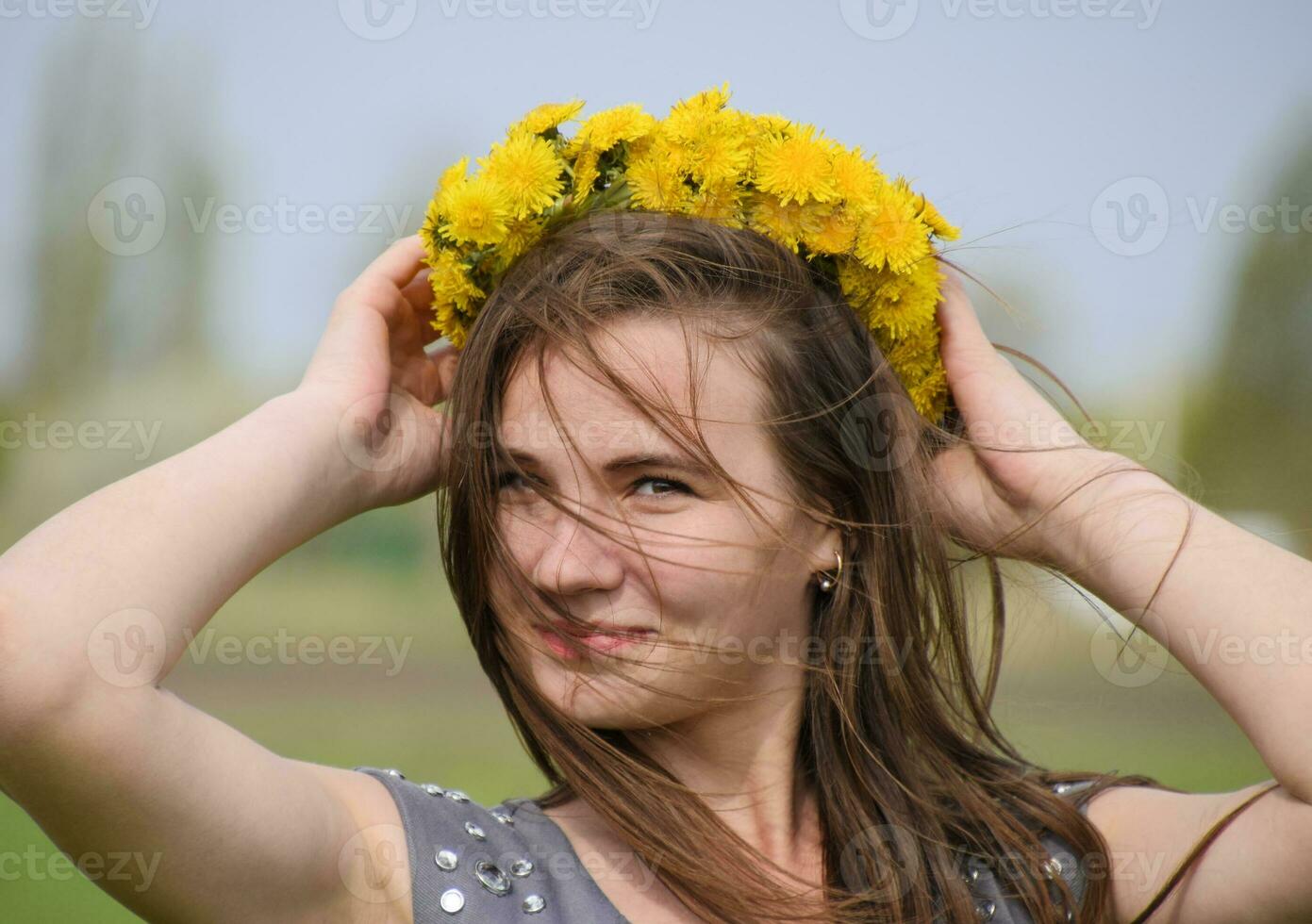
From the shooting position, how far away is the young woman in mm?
1434

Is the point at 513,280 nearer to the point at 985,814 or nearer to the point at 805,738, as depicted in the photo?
the point at 805,738

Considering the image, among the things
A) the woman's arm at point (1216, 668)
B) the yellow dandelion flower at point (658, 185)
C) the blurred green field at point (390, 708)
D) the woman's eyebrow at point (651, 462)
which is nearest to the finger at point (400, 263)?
the yellow dandelion flower at point (658, 185)

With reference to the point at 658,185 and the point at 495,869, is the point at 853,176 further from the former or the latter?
the point at 495,869

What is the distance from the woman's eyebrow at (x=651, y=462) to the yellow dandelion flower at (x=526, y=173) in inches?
16.3

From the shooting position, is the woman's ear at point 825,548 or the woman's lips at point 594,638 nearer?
the woman's lips at point 594,638

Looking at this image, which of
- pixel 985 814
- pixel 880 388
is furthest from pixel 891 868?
pixel 880 388

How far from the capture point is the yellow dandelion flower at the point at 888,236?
1800 mm

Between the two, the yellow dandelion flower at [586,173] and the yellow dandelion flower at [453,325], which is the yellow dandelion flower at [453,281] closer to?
the yellow dandelion flower at [453,325]

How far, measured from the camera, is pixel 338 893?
136 cm

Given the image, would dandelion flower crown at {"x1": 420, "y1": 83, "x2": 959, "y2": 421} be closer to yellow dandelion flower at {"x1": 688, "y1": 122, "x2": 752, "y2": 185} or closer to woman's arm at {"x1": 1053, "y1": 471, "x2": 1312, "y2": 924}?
yellow dandelion flower at {"x1": 688, "y1": 122, "x2": 752, "y2": 185}

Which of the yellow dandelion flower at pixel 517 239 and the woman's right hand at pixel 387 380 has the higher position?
the yellow dandelion flower at pixel 517 239

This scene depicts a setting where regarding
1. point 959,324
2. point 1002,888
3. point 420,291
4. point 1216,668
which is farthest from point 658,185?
point 1002,888

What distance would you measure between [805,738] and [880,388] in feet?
1.83

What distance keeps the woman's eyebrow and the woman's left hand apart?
54cm
